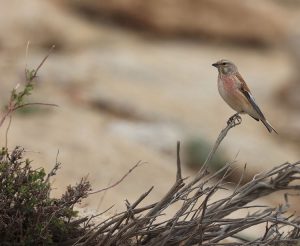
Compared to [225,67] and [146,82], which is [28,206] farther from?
[146,82]

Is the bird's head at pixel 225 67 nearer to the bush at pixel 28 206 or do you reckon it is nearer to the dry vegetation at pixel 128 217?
the dry vegetation at pixel 128 217

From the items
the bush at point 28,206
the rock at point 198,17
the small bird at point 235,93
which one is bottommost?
the bush at point 28,206

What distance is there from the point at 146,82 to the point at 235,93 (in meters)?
14.7

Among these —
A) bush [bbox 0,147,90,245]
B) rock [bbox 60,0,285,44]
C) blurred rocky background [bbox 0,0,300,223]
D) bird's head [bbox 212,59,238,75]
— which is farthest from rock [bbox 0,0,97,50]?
bush [bbox 0,147,90,245]

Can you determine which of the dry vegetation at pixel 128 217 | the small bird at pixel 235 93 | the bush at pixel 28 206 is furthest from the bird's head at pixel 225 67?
the bush at pixel 28 206

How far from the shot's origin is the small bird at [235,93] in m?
7.33

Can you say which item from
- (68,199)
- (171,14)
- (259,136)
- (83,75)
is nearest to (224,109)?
(259,136)

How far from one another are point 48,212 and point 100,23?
19.7 meters

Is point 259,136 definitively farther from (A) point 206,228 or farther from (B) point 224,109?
(A) point 206,228

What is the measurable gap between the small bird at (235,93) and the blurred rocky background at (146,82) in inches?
155

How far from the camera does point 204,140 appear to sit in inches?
693

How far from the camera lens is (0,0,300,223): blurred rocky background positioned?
14984mm

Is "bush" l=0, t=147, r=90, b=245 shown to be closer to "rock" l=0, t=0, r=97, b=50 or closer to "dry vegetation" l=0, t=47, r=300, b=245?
"dry vegetation" l=0, t=47, r=300, b=245

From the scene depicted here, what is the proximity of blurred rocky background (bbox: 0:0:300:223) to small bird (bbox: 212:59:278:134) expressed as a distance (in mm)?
3947
